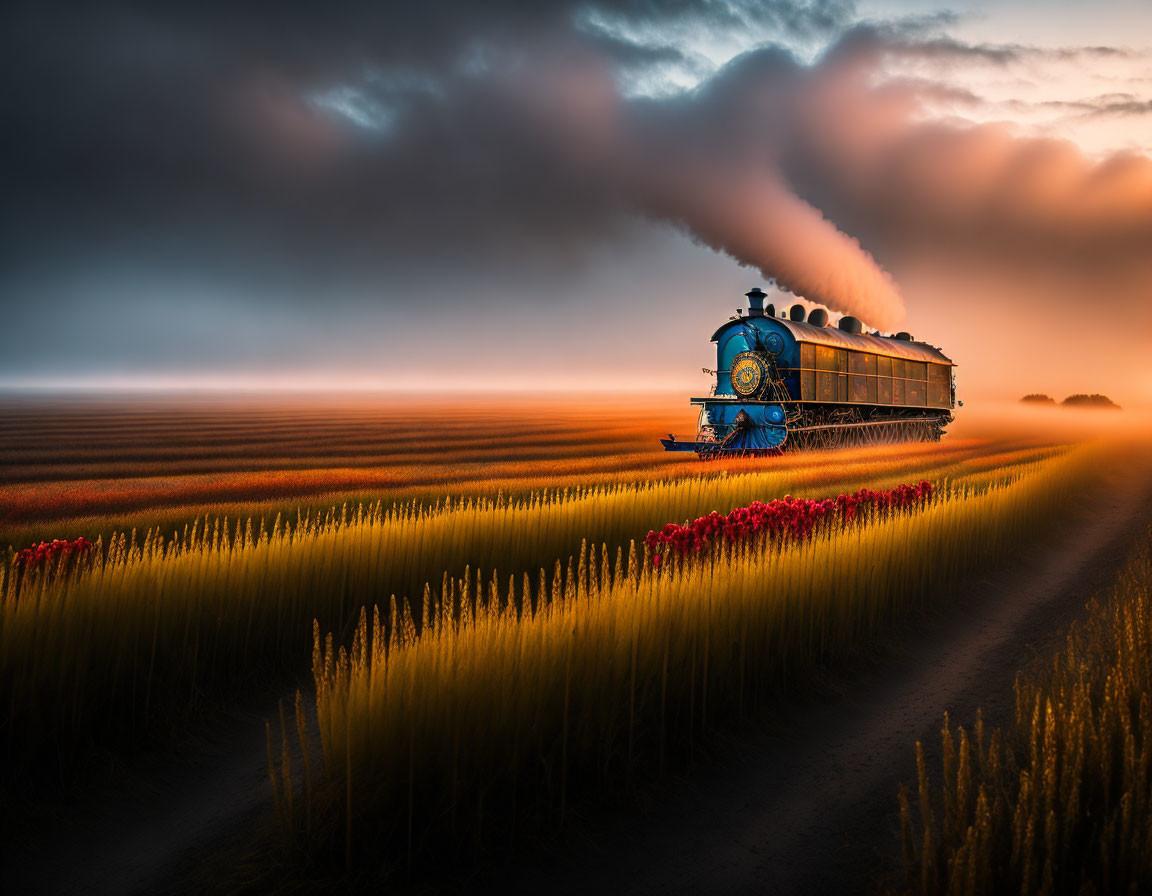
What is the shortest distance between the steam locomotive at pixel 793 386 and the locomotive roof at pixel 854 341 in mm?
54

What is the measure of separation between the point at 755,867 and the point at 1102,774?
189cm

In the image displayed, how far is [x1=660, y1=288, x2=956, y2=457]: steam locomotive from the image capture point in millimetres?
25766

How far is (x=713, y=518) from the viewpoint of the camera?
8.20 meters

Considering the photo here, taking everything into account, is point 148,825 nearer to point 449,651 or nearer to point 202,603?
point 202,603

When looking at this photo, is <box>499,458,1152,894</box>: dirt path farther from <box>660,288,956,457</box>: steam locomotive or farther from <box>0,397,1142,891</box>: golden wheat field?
<box>660,288,956,457</box>: steam locomotive

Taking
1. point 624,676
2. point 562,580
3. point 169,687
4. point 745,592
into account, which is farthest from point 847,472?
point 169,687

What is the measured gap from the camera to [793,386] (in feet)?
85.3

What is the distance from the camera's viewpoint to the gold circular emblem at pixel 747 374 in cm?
2559

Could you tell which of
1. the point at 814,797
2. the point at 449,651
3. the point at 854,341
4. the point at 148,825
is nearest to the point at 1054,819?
the point at 814,797

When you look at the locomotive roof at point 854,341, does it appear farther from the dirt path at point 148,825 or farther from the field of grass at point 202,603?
the dirt path at point 148,825

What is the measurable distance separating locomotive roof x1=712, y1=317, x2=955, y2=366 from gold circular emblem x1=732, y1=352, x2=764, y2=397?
1.77 metres

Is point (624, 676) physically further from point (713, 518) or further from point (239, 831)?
point (713, 518)

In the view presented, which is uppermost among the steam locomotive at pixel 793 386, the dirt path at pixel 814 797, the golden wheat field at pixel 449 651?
the steam locomotive at pixel 793 386

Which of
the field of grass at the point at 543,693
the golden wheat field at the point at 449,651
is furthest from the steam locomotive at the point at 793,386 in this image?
the field of grass at the point at 543,693
